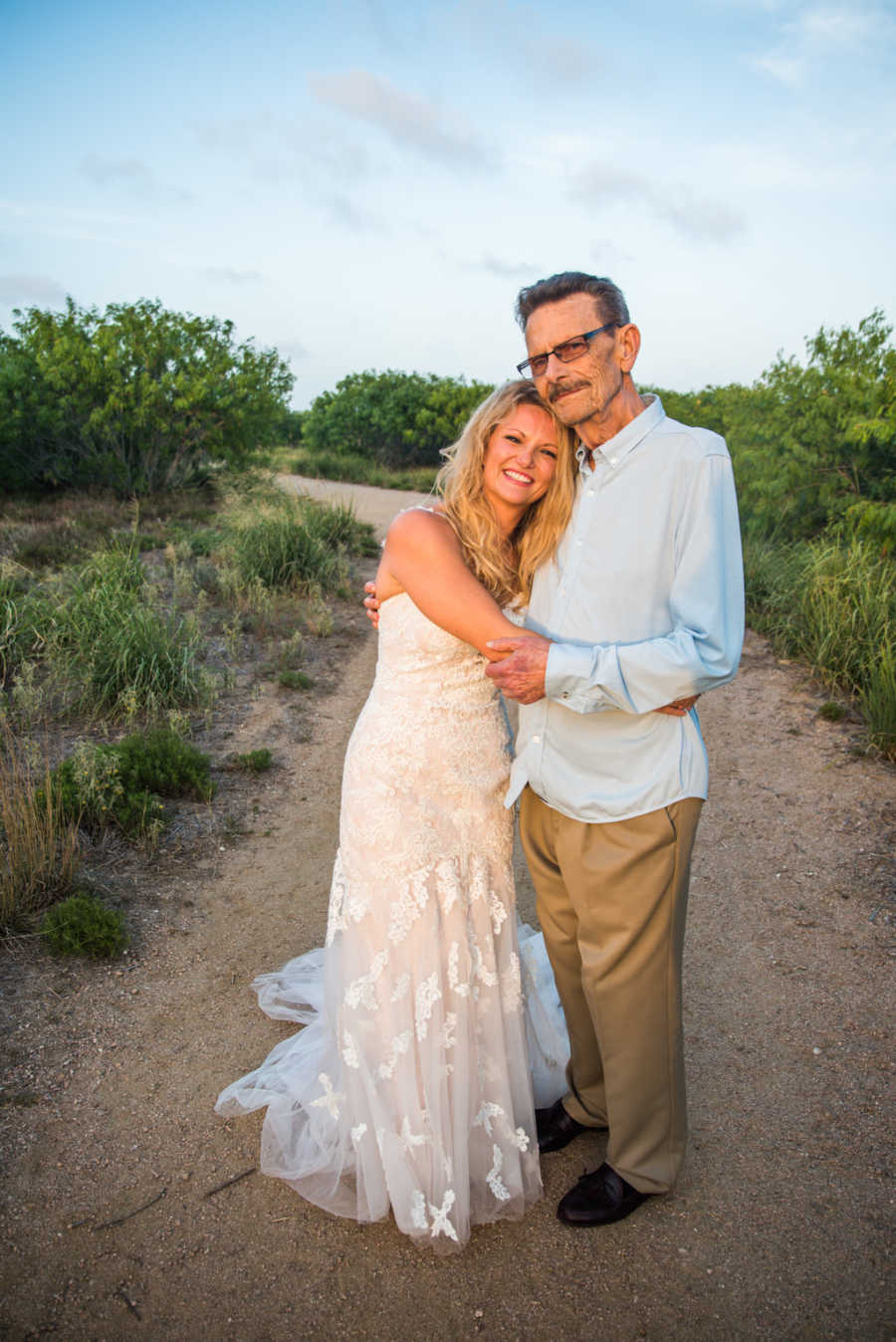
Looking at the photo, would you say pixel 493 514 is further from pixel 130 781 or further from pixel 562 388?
pixel 130 781

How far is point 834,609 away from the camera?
7.18 meters

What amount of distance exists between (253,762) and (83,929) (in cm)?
207

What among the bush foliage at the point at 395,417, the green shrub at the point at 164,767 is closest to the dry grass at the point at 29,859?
the green shrub at the point at 164,767

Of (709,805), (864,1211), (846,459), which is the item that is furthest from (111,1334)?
(846,459)

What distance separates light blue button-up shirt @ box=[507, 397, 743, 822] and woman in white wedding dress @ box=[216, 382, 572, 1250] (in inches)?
9.0

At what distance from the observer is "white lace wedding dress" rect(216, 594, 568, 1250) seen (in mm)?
2465

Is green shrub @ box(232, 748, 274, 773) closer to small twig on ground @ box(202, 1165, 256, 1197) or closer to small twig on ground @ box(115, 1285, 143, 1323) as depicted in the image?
small twig on ground @ box(202, 1165, 256, 1197)

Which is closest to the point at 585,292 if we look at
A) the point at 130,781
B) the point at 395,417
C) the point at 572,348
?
the point at 572,348

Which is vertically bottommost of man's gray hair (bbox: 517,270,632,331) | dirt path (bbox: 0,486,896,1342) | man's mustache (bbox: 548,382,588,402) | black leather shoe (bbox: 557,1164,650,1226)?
dirt path (bbox: 0,486,896,1342)

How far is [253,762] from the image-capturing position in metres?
5.75

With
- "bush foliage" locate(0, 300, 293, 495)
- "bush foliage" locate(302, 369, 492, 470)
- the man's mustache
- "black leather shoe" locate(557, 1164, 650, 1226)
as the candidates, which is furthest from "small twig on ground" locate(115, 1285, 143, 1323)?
"bush foliage" locate(302, 369, 492, 470)

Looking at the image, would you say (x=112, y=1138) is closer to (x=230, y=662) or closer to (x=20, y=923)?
(x=20, y=923)

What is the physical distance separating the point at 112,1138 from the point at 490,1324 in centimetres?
136

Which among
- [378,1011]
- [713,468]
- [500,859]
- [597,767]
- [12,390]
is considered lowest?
[378,1011]
